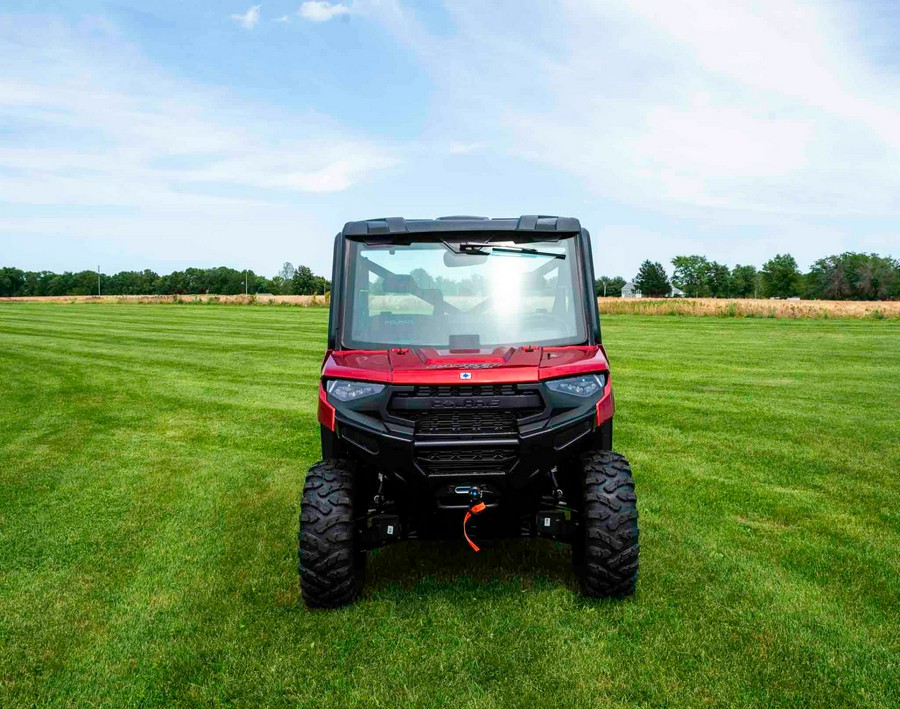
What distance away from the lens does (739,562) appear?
5.42m

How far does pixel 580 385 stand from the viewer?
14.9ft

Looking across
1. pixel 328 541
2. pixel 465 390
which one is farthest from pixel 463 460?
pixel 328 541

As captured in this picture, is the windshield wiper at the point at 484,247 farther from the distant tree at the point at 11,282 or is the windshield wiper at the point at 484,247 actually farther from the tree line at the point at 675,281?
the distant tree at the point at 11,282

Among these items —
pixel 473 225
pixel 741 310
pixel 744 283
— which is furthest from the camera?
pixel 744 283

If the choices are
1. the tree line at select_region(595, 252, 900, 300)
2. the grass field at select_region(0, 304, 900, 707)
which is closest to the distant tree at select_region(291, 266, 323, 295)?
the tree line at select_region(595, 252, 900, 300)

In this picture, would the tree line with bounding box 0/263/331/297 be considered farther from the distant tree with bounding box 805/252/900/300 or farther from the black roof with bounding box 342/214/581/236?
the black roof with bounding box 342/214/581/236

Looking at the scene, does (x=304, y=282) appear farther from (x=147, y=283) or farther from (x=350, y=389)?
(x=350, y=389)

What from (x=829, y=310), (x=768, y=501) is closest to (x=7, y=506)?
(x=768, y=501)

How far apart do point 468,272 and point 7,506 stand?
15.0 feet

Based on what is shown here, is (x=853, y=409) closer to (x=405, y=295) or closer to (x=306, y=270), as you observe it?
(x=405, y=295)

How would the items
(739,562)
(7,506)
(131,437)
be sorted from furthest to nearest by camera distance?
(131,437)
(7,506)
(739,562)

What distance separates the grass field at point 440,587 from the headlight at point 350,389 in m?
1.27

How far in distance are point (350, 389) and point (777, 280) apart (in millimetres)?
170108

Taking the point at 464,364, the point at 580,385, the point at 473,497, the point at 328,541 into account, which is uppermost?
the point at 464,364
